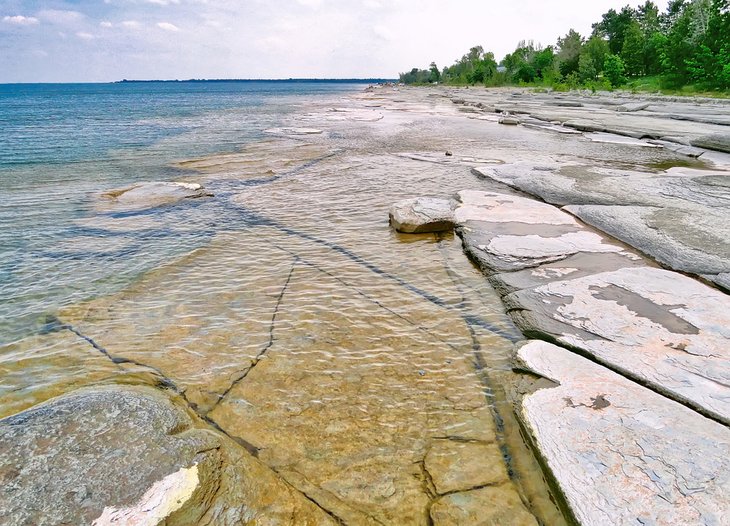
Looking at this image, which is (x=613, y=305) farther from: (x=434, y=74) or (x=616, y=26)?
(x=434, y=74)

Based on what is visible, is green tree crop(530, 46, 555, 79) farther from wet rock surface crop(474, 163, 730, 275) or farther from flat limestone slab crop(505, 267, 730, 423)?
flat limestone slab crop(505, 267, 730, 423)

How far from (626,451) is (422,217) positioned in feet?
11.2

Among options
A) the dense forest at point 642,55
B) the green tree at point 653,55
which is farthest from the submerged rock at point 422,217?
→ the green tree at point 653,55

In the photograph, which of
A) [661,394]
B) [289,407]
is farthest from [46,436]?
[661,394]

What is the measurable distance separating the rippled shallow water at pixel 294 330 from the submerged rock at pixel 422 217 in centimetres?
15

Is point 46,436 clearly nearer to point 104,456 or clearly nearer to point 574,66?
point 104,456

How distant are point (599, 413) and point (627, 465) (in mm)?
306

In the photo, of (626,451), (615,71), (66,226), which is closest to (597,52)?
(615,71)

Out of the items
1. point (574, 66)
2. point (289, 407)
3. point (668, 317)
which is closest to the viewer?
point (289, 407)

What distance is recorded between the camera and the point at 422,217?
489cm

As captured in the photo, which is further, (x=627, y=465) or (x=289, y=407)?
(x=289, y=407)

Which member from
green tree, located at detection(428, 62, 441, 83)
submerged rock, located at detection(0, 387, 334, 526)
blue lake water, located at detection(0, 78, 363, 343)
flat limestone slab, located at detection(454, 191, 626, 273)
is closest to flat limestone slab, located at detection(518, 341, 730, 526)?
submerged rock, located at detection(0, 387, 334, 526)

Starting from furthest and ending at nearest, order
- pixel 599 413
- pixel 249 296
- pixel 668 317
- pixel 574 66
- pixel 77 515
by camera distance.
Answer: pixel 574 66 → pixel 249 296 → pixel 668 317 → pixel 599 413 → pixel 77 515

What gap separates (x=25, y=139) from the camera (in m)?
15.5
